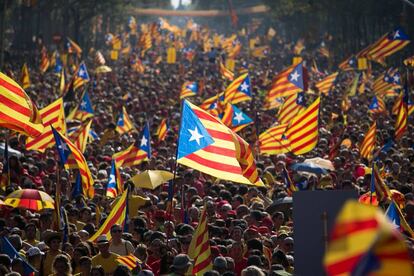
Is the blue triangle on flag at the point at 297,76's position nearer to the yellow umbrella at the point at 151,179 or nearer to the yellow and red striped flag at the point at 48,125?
the yellow and red striped flag at the point at 48,125

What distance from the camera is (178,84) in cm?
4647

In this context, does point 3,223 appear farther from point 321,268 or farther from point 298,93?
point 298,93

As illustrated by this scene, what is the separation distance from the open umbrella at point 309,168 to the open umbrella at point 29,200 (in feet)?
17.7

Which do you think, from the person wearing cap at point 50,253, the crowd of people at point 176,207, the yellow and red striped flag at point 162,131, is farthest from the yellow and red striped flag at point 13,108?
the yellow and red striped flag at point 162,131

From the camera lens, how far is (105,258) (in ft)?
36.6

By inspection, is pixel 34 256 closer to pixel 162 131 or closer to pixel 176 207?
pixel 176 207

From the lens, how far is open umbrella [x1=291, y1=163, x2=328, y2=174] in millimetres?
18188

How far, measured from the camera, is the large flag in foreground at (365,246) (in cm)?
524

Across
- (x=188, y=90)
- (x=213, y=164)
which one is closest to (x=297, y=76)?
(x=188, y=90)

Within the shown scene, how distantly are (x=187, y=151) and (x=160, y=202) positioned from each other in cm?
439

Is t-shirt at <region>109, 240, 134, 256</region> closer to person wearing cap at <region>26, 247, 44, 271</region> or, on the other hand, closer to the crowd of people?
the crowd of people

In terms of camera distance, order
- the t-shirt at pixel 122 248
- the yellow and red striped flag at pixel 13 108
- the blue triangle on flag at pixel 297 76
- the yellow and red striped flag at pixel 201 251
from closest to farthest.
Answer: the yellow and red striped flag at pixel 201 251 < the t-shirt at pixel 122 248 < the yellow and red striped flag at pixel 13 108 < the blue triangle on flag at pixel 297 76

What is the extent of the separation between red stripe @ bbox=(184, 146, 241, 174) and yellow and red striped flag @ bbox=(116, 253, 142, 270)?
1.11m

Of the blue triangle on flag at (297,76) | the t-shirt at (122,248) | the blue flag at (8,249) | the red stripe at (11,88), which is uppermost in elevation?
the red stripe at (11,88)
